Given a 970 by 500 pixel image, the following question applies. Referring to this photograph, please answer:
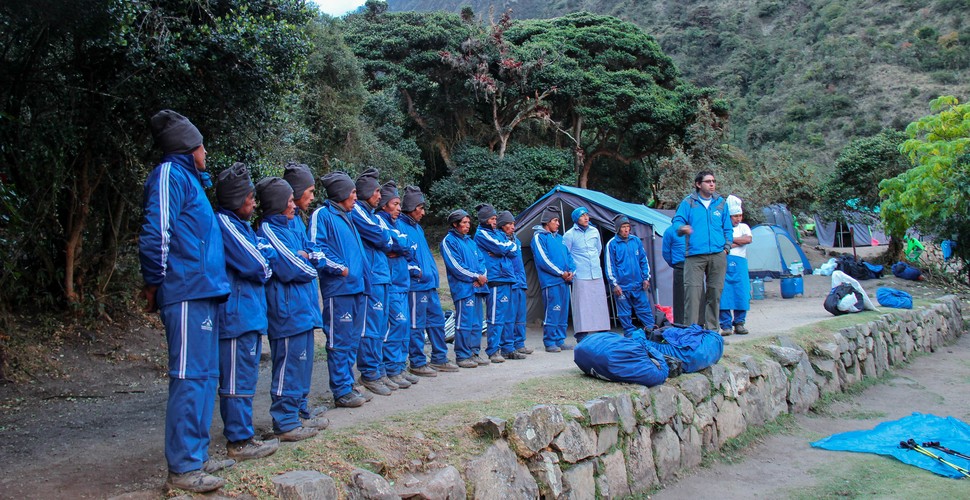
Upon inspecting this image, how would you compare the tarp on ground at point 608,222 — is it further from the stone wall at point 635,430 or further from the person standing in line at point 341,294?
the person standing in line at point 341,294

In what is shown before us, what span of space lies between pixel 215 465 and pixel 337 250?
189 centimetres

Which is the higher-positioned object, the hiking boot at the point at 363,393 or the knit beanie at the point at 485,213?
the knit beanie at the point at 485,213

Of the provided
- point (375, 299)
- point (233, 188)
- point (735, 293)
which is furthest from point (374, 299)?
point (735, 293)

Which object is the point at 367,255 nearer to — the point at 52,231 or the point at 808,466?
the point at 808,466

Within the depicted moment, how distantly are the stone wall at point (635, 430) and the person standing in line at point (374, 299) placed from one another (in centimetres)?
134

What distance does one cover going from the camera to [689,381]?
19.4 feet

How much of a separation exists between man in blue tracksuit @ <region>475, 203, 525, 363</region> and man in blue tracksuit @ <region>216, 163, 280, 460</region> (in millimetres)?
3809

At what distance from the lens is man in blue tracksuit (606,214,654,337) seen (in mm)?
8883

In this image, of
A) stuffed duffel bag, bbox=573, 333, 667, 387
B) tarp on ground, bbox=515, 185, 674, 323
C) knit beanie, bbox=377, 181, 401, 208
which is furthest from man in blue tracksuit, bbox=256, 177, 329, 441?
tarp on ground, bbox=515, 185, 674, 323

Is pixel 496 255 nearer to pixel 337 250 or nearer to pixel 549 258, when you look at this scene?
pixel 549 258

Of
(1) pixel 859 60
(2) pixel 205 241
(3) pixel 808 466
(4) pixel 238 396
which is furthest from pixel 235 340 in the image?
(1) pixel 859 60

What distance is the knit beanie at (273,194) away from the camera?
14.0 ft

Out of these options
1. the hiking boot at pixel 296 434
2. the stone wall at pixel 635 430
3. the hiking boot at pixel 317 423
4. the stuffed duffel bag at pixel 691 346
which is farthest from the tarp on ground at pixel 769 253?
the hiking boot at pixel 296 434

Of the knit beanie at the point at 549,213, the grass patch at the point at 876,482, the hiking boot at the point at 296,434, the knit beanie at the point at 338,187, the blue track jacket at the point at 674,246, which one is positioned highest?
the knit beanie at the point at 549,213
